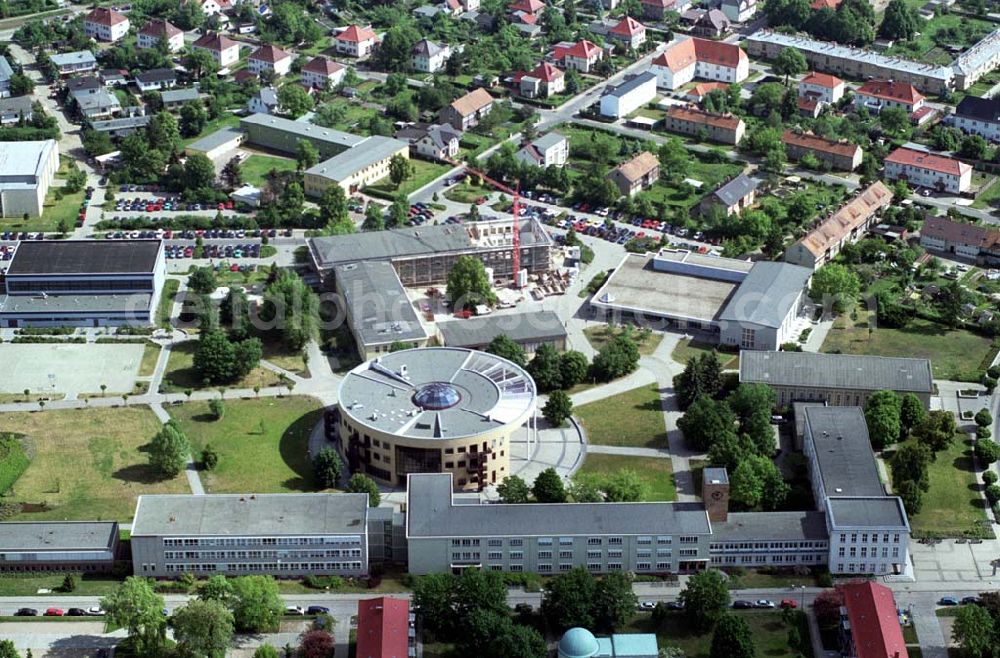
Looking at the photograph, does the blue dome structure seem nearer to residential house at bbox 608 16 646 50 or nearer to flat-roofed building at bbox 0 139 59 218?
flat-roofed building at bbox 0 139 59 218

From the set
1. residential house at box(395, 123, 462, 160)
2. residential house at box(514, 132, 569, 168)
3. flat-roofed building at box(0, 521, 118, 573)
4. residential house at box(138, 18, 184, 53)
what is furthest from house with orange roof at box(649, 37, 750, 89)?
flat-roofed building at box(0, 521, 118, 573)

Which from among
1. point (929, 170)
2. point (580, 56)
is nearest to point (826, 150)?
point (929, 170)

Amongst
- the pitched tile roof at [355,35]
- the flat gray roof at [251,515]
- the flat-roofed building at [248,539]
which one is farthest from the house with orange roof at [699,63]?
the flat-roofed building at [248,539]

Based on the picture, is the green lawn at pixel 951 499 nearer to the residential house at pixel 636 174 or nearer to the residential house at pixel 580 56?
the residential house at pixel 636 174

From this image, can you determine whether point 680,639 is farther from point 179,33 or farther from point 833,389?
point 179,33

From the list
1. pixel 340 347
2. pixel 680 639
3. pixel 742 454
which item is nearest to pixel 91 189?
pixel 340 347

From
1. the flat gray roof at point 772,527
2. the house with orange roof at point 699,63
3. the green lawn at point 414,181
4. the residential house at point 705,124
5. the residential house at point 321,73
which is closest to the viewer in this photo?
the flat gray roof at point 772,527
